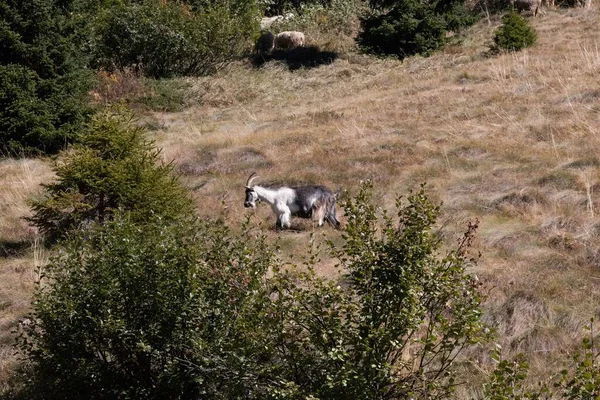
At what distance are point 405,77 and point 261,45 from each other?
32.7ft

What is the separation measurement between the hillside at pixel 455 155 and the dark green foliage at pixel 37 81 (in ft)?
3.33

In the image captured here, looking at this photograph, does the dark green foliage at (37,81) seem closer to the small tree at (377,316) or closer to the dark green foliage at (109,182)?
the dark green foliage at (109,182)

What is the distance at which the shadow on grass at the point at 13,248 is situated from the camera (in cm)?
1284

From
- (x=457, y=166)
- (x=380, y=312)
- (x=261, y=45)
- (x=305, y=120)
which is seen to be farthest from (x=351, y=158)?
(x=261, y=45)

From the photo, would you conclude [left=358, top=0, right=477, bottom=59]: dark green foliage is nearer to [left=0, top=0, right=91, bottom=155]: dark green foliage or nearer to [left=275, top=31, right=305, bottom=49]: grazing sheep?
[left=275, top=31, right=305, bottom=49]: grazing sheep

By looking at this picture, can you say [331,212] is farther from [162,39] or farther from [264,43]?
[264,43]

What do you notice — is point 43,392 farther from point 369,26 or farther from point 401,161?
point 369,26

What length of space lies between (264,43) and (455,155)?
18.0m

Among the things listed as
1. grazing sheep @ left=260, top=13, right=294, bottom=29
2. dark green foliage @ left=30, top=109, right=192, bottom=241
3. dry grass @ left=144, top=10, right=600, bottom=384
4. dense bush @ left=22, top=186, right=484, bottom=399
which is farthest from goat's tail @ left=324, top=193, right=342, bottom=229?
grazing sheep @ left=260, top=13, right=294, bottom=29

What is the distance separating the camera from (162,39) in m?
29.0

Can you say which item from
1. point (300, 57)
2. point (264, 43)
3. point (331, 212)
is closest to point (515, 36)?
point (300, 57)

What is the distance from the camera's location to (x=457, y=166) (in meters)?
15.0

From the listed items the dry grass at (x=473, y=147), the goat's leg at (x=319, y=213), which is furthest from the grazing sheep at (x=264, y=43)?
the goat's leg at (x=319, y=213)

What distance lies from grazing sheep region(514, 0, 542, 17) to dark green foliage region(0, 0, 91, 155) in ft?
54.1
